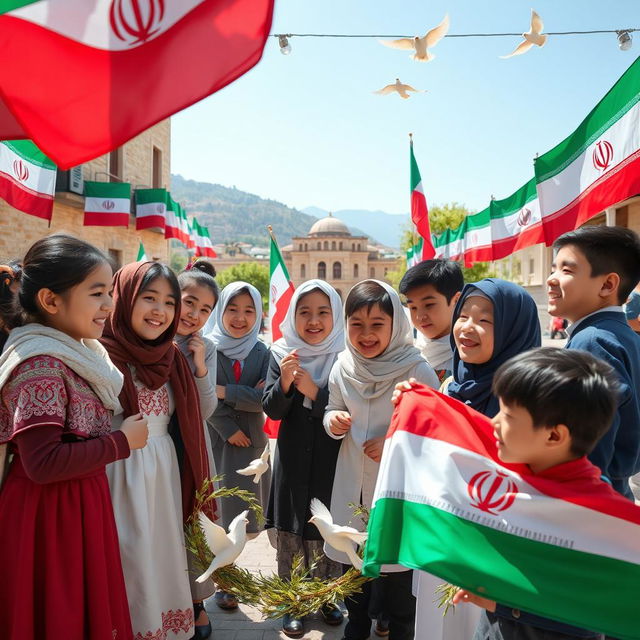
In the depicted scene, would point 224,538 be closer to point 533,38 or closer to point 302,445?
point 302,445

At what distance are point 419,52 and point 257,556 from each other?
4.55m

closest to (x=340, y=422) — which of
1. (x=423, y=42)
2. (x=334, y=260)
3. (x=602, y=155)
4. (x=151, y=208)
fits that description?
(x=602, y=155)

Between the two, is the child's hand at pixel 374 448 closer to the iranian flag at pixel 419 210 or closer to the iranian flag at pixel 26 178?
the iranian flag at pixel 26 178

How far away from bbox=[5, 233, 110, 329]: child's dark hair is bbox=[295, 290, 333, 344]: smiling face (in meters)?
1.22

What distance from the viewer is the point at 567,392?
1.32 metres

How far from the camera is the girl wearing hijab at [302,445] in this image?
269 centimetres

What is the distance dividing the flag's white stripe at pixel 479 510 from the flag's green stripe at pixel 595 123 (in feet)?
10.1

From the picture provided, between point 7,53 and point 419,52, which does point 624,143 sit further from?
point 7,53

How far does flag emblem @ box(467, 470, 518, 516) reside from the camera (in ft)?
4.75

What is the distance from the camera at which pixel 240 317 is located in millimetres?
3449

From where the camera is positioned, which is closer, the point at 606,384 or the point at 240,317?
the point at 606,384

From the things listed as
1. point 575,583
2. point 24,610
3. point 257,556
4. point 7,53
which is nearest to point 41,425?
point 24,610

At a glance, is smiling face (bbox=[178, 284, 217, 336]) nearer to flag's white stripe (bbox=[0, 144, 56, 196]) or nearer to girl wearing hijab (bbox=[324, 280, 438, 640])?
girl wearing hijab (bbox=[324, 280, 438, 640])

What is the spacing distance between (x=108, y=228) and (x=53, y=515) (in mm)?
15000
